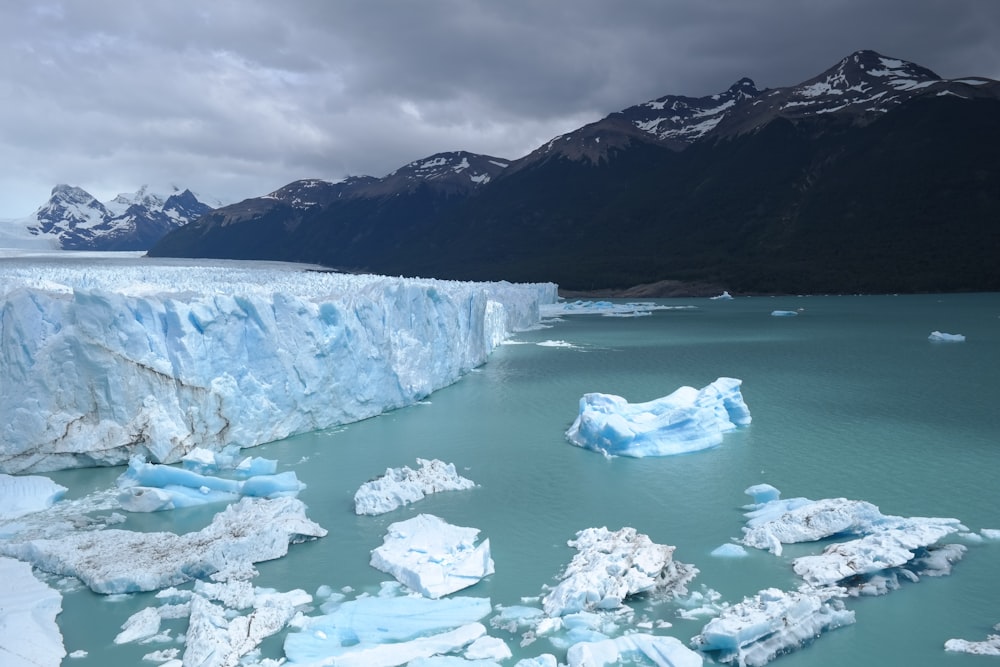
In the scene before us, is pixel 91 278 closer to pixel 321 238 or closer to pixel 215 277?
pixel 215 277

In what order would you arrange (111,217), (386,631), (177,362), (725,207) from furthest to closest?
(111,217)
(725,207)
(177,362)
(386,631)

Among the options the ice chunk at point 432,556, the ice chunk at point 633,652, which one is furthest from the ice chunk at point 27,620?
the ice chunk at point 633,652

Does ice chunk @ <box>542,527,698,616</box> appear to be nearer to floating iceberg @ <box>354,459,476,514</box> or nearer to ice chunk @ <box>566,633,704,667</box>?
ice chunk @ <box>566,633,704,667</box>

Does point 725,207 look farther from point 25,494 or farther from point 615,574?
point 25,494

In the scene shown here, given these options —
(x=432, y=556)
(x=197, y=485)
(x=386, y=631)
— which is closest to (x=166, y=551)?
(x=197, y=485)

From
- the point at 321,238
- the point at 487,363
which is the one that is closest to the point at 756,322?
the point at 487,363
